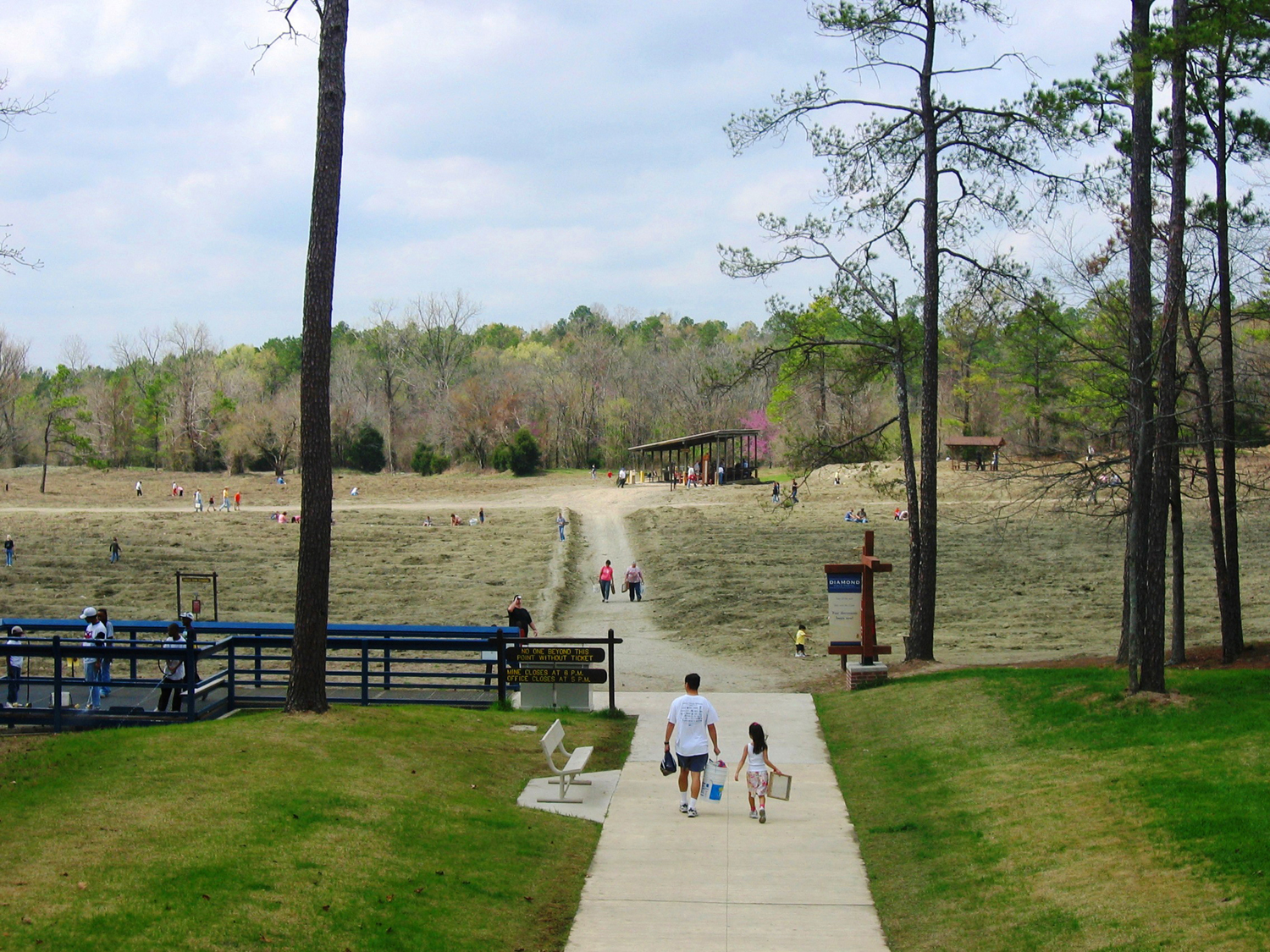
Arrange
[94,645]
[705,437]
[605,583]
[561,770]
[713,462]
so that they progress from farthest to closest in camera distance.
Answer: [713,462]
[705,437]
[605,583]
[94,645]
[561,770]

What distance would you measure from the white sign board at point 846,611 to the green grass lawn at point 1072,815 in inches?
150

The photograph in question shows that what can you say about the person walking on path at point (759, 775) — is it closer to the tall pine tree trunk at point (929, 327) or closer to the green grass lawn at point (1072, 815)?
the green grass lawn at point (1072, 815)

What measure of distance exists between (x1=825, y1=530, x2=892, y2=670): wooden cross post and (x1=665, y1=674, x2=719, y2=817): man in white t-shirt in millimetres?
8108

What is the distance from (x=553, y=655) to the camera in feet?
51.2

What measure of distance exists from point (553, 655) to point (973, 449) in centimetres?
6901

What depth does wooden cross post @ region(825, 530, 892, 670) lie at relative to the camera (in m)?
18.5

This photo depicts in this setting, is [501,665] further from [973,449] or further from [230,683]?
[973,449]

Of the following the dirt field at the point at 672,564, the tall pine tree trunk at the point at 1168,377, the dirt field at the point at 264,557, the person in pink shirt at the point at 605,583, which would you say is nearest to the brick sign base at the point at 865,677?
the dirt field at the point at 672,564

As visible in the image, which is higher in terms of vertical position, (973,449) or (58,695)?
(973,449)

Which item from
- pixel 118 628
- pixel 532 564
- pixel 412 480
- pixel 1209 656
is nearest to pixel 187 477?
pixel 412 480

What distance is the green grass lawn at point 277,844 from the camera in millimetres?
6754

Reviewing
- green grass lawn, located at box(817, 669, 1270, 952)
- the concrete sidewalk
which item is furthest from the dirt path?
the concrete sidewalk

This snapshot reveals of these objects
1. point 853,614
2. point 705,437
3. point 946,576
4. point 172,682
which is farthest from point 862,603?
point 705,437

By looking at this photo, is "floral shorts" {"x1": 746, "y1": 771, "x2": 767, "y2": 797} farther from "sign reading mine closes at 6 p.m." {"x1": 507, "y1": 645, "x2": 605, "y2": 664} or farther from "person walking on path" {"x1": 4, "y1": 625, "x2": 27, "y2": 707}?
"person walking on path" {"x1": 4, "y1": 625, "x2": 27, "y2": 707}
